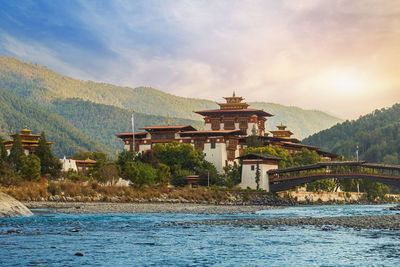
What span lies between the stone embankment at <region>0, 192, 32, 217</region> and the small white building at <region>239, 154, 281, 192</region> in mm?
55064

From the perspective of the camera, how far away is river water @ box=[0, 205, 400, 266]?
77.9 feet

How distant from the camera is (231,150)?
354ft

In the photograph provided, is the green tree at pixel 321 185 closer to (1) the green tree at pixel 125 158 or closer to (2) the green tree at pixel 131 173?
(1) the green tree at pixel 125 158

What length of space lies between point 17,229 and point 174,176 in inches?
2479

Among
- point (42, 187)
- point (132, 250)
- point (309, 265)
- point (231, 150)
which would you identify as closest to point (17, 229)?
point (132, 250)

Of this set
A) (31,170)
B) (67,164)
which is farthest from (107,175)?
(67,164)

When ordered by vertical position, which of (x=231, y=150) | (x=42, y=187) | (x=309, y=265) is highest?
(x=231, y=150)

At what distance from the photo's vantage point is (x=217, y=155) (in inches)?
4136

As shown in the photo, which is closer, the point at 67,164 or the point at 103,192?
the point at 103,192

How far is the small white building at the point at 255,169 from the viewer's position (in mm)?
93500

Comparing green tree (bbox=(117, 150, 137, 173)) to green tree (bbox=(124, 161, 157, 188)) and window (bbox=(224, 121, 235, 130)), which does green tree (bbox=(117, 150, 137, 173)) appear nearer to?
green tree (bbox=(124, 161, 157, 188))

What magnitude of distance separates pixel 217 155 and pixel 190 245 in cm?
7669

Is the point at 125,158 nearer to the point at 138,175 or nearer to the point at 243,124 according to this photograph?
the point at 138,175

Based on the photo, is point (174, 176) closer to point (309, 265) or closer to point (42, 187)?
point (42, 187)
